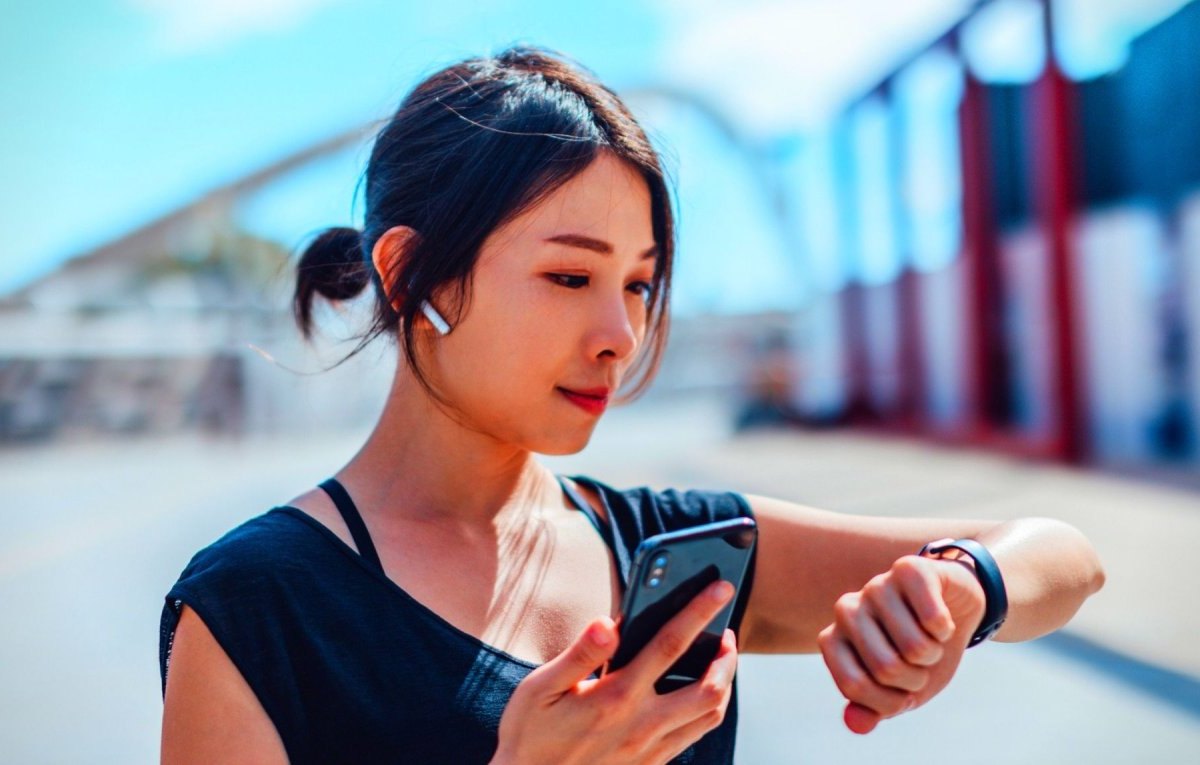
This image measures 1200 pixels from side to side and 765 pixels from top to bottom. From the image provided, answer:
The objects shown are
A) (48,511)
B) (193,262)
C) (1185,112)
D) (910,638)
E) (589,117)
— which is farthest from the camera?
(193,262)

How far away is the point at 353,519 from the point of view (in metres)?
1.20

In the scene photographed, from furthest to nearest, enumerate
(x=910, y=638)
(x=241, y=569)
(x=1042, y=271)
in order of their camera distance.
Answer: (x=1042, y=271) < (x=241, y=569) < (x=910, y=638)

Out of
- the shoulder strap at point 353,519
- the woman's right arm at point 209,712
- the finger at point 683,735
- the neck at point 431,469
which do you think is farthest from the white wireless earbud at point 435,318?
the finger at point 683,735

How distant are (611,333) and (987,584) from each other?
1.65 feet

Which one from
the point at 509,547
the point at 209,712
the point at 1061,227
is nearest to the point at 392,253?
the point at 509,547

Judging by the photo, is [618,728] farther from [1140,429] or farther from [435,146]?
[1140,429]

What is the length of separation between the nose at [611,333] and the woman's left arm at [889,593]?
0.36 m

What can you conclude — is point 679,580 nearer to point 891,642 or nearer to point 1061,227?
point 891,642

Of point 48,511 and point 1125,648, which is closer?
point 1125,648

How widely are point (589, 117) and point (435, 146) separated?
0.20 m

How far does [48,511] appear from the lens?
8.77 meters

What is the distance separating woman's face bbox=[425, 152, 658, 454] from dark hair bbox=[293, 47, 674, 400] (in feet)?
0.08

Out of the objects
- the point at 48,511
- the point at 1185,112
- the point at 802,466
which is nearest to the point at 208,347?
Result: the point at 48,511

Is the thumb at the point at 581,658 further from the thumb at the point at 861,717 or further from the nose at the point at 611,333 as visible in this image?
the nose at the point at 611,333
